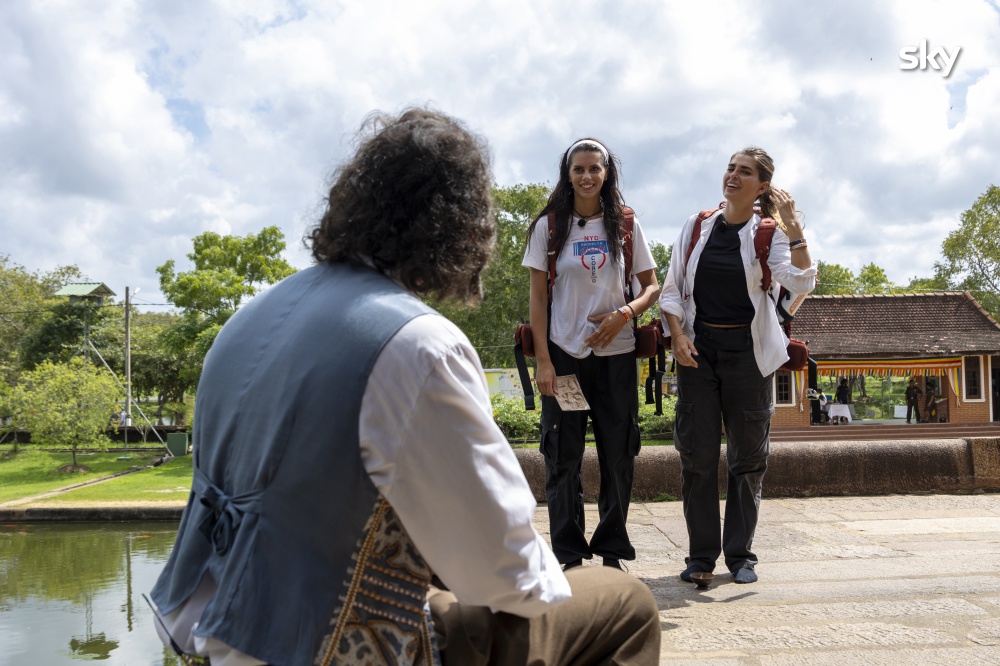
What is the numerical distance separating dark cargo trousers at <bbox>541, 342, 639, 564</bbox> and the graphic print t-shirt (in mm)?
60

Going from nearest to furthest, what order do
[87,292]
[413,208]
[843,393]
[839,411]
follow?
1. [413,208]
2. [839,411]
3. [843,393]
4. [87,292]

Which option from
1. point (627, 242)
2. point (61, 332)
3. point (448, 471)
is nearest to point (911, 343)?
point (627, 242)

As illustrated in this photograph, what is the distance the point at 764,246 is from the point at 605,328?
0.83 meters

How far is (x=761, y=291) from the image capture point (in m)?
3.87

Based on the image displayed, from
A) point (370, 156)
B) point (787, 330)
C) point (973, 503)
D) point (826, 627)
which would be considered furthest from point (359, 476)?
point (973, 503)

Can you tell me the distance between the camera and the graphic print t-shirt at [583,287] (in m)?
3.79

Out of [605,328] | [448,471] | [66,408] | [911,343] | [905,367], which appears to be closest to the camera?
[448,471]

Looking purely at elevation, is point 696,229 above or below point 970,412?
above

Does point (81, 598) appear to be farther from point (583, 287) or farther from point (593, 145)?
point (593, 145)

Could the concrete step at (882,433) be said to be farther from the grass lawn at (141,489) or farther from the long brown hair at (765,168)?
the long brown hair at (765,168)

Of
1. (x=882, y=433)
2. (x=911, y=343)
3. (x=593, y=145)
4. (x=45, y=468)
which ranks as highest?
(x=911, y=343)

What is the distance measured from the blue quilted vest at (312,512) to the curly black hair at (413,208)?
0.37ft

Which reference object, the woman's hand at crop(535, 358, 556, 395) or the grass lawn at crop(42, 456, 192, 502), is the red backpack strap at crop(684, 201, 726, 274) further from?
the grass lawn at crop(42, 456, 192, 502)

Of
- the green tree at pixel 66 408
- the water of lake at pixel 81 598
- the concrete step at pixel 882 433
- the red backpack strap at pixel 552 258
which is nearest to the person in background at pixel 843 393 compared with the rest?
the concrete step at pixel 882 433
